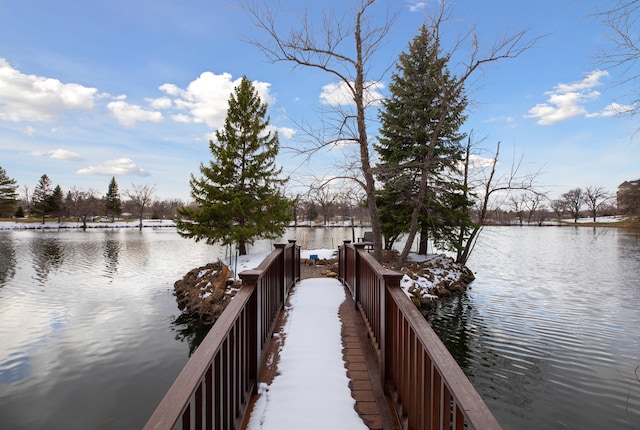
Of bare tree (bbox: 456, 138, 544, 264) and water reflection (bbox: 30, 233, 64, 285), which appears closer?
bare tree (bbox: 456, 138, 544, 264)

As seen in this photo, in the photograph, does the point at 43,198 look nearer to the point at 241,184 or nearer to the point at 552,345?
the point at 241,184

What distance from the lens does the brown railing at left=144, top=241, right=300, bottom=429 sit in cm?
106

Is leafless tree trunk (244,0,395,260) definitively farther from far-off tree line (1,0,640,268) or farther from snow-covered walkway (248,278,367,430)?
snow-covered walkway (248,278,367,430)

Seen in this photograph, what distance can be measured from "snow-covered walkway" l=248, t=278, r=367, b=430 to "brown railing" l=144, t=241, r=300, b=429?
0.67 ft

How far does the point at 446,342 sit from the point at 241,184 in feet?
32.9

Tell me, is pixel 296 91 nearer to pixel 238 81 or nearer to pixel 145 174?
pixel 238 81

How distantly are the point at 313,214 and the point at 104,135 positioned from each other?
114ft

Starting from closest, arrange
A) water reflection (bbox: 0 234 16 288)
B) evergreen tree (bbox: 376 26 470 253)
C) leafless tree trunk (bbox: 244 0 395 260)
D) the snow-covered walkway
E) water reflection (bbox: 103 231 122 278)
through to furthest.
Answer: the snow-covered walkway
leafless tree trunk (bbox: 244 0 395 260)
evergreen tree (bbox: 376 26 470 253)
water reflection (bbox: 0 234 16 288)
water reflection (bbox: 103 231 122 278)

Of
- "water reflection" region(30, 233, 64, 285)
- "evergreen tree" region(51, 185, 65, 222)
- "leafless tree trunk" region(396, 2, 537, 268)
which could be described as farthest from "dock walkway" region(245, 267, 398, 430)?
"evergreen tree" region(51, 185, 65, 222)

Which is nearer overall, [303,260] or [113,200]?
[303,260]

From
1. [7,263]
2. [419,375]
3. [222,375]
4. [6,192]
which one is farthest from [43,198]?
[419,375]

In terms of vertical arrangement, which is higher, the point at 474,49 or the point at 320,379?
the point at 474,49

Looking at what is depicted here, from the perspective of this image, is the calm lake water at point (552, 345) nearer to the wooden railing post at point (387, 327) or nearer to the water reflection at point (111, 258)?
the wooden railing post at point (387, 327)

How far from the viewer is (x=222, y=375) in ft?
5.64
